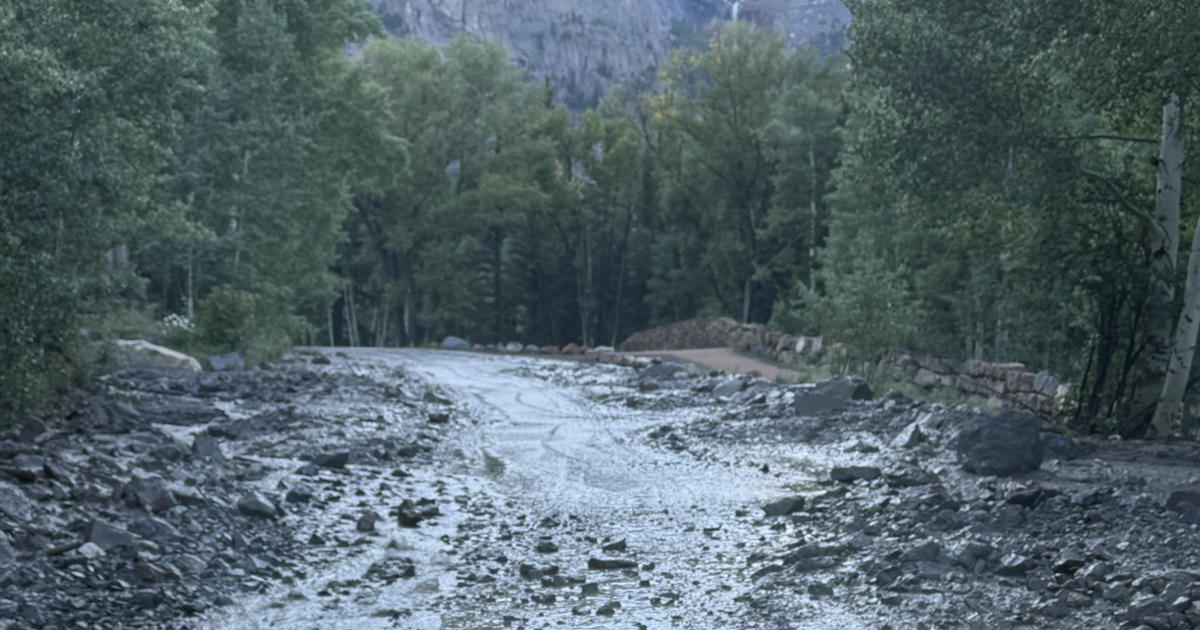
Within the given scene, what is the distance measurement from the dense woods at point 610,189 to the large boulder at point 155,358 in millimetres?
1254

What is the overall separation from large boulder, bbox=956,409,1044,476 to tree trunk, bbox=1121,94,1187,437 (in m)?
3.80

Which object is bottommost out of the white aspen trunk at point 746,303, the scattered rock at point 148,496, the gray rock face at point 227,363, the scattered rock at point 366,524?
the scattered rock at point 366,524

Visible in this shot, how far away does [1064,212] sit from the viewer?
15008 mm

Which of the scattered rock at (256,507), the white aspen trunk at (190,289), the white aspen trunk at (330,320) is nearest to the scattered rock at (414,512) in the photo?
the scattered rock at (256,507)

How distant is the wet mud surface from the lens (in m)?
6.94

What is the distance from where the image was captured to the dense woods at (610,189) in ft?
43.9

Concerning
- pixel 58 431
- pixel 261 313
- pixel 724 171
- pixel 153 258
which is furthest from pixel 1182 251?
pixel 724 171

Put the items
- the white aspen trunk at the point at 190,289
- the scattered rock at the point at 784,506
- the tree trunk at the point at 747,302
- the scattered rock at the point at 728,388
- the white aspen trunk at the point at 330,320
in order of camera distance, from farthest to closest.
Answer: the white aspen trunk at the point at 330,320, the tree trunk at the point at 747,302, the white aspen trunk at the point at 190,289, the scattered rock at the point at 728,388, the scattered rock at the point at 784,506

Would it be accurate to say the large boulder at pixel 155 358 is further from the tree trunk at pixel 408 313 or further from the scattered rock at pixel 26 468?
the tree trunk at pixel 408 313

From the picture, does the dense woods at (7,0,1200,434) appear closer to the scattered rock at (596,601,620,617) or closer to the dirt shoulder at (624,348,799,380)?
the dirt shoulder at (624,348,799,380)

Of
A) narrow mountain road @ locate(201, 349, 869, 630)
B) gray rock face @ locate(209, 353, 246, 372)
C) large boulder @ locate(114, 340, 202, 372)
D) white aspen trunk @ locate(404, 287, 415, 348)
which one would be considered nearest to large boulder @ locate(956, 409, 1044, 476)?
narrow mountain road @ locate(201, 349, 869, 630)

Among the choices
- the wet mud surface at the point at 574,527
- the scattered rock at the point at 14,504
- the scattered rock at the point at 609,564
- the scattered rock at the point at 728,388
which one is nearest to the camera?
the wet mud surface at the point at 574,527

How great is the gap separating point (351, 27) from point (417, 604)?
29.7m

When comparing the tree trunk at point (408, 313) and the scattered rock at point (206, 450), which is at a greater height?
the tree trunk at point (408, 313)
